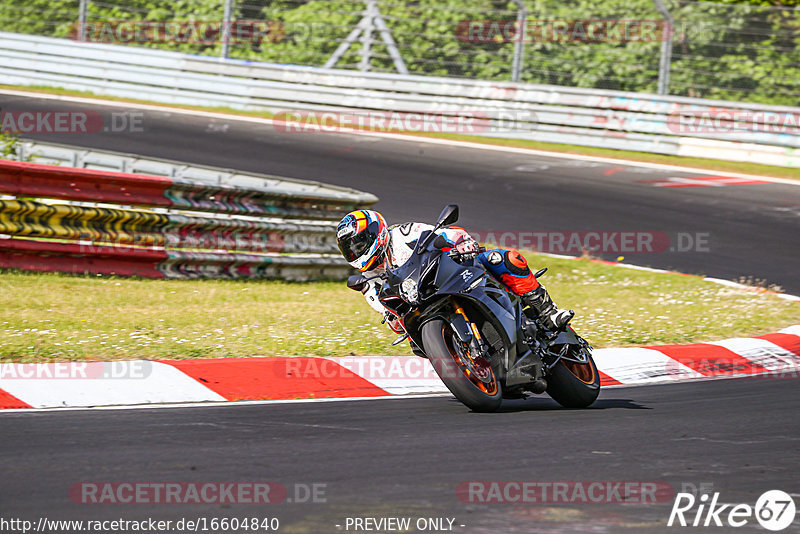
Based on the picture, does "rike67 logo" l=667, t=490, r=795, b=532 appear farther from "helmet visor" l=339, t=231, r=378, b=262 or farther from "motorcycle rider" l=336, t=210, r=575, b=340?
"helmet visor" l=339, t=231, r=378, b=262

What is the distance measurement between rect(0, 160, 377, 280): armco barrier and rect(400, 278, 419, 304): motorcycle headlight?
444 cm

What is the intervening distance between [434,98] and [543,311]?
49.4 ft

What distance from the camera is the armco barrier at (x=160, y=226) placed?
9.59m

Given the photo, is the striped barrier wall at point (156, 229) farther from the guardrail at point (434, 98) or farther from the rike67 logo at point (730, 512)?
the guardrail at point (434, 98)

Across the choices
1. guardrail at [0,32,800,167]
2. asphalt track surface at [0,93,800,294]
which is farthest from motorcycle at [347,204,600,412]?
guardrail at [0,32,800,167]

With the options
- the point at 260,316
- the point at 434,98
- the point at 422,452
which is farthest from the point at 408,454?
the point at 434,98

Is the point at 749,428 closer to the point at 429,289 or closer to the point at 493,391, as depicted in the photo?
the point at 493,391

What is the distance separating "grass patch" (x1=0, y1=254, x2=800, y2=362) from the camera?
7.66m

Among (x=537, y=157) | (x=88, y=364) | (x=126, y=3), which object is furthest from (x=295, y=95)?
(x=88, y=364)

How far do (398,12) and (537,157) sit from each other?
14.9ft

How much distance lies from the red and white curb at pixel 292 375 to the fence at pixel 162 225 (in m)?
3.04

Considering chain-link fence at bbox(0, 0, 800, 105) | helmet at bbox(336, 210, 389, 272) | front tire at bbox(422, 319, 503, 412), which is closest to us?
front tire at bbox(422, 319, 503, 412)

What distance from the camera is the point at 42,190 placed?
9602mm

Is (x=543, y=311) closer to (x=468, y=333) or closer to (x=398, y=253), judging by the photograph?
(x=468, y=333)
